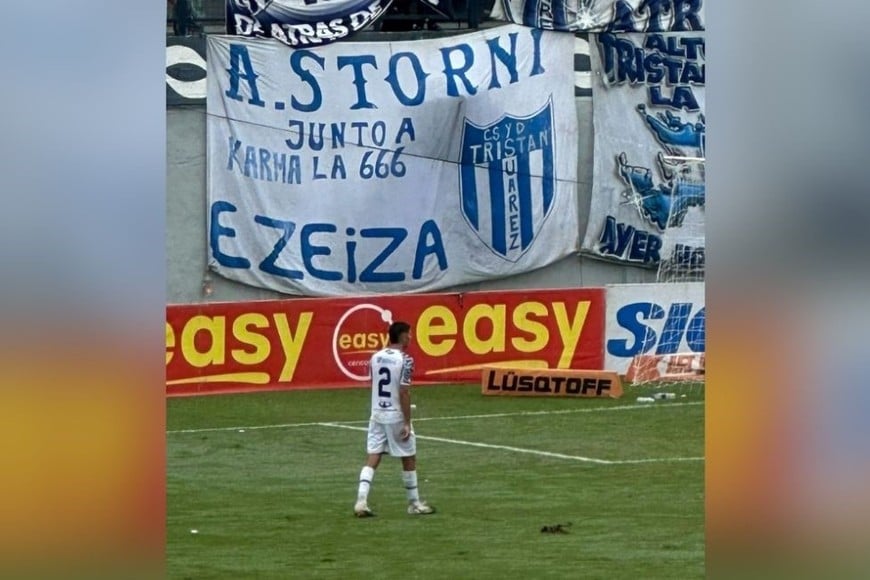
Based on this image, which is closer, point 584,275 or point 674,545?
point 674,545

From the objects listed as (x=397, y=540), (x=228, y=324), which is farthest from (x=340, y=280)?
(x=397, y=540)

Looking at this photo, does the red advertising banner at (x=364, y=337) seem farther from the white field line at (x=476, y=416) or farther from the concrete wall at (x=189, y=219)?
the concrete wall at (x=189, y=219)

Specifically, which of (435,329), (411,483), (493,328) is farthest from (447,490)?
(493,328)

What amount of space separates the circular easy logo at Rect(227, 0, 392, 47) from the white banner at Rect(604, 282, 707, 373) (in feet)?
19.4

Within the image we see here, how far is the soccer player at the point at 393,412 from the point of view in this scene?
12.0 meters

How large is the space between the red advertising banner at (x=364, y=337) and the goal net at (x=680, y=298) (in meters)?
0.84

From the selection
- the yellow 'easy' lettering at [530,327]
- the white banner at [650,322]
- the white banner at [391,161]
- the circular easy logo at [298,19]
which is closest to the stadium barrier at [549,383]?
the yellow 'easy' lettering at [530,327]

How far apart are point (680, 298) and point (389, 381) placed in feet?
38.2

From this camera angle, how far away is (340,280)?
24.1m

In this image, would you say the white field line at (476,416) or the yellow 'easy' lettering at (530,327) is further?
the yellow 'easy' lettering at (530,327)

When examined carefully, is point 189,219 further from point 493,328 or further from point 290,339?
point 493,328
